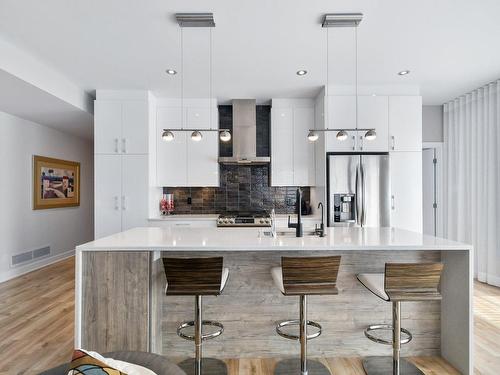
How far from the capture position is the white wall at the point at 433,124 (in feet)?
17.1

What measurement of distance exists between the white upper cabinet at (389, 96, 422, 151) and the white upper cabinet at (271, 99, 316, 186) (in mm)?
1130

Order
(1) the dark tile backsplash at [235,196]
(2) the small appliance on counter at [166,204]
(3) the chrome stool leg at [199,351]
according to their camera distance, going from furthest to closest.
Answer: (1) the dark tile backsplash at [235,196]
(2) the small appliance on counter at [166,204]
(3) the chrome stool leg at [199,351]

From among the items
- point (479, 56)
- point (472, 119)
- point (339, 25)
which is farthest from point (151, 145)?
point (472, 119)

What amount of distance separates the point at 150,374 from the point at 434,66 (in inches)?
161

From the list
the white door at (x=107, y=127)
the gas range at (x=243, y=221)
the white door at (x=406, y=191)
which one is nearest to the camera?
the white door at (x=406, y=191)

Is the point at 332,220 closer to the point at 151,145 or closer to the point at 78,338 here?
the point at 151,145

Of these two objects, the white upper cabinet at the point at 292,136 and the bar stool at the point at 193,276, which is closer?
the bar stool at the point at 193,276

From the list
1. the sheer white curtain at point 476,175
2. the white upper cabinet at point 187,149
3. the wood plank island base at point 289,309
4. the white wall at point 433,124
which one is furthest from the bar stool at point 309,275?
the white wall at point 433,124

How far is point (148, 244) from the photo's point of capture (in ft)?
7.07

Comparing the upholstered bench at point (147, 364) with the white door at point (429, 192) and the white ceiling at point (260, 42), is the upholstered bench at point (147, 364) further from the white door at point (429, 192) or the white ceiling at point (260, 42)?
the white door at point (429, 192)

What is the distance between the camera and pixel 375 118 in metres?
4.25

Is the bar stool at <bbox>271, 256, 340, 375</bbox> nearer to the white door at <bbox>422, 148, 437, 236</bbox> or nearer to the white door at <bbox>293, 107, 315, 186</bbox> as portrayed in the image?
the white door at <bbox>293, 107, 315, 186</bbox>

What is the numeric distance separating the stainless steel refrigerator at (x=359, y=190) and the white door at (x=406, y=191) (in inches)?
5.8

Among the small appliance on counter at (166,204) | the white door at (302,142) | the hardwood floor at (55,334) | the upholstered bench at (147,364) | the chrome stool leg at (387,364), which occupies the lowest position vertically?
the hardwood floor at (55,334)
